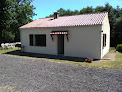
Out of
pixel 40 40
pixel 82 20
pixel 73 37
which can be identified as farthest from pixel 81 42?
pixel 40 40

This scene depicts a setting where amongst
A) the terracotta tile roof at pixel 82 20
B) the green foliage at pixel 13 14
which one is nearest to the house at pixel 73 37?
the terracotta tile roof at pixel 82 20

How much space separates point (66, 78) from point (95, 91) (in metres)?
1.52

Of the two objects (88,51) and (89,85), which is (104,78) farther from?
(88,51)

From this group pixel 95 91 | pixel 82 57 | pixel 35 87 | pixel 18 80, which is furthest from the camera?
pixel 82 57

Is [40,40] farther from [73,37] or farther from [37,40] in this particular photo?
[73,37]

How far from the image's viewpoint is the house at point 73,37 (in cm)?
935

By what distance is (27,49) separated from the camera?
1373cm

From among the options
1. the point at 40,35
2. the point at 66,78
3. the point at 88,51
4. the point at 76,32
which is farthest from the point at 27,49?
the point at 66,78

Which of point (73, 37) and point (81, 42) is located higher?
point (73, 37)

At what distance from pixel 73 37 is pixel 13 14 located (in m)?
13.7

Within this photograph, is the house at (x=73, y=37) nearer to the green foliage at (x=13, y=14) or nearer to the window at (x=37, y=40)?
the window at (x=37, y=40)

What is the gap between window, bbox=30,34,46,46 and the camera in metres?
12.3

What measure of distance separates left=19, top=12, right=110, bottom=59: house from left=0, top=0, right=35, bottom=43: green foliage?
7.25 meters

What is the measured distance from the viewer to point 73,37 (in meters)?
10.3
